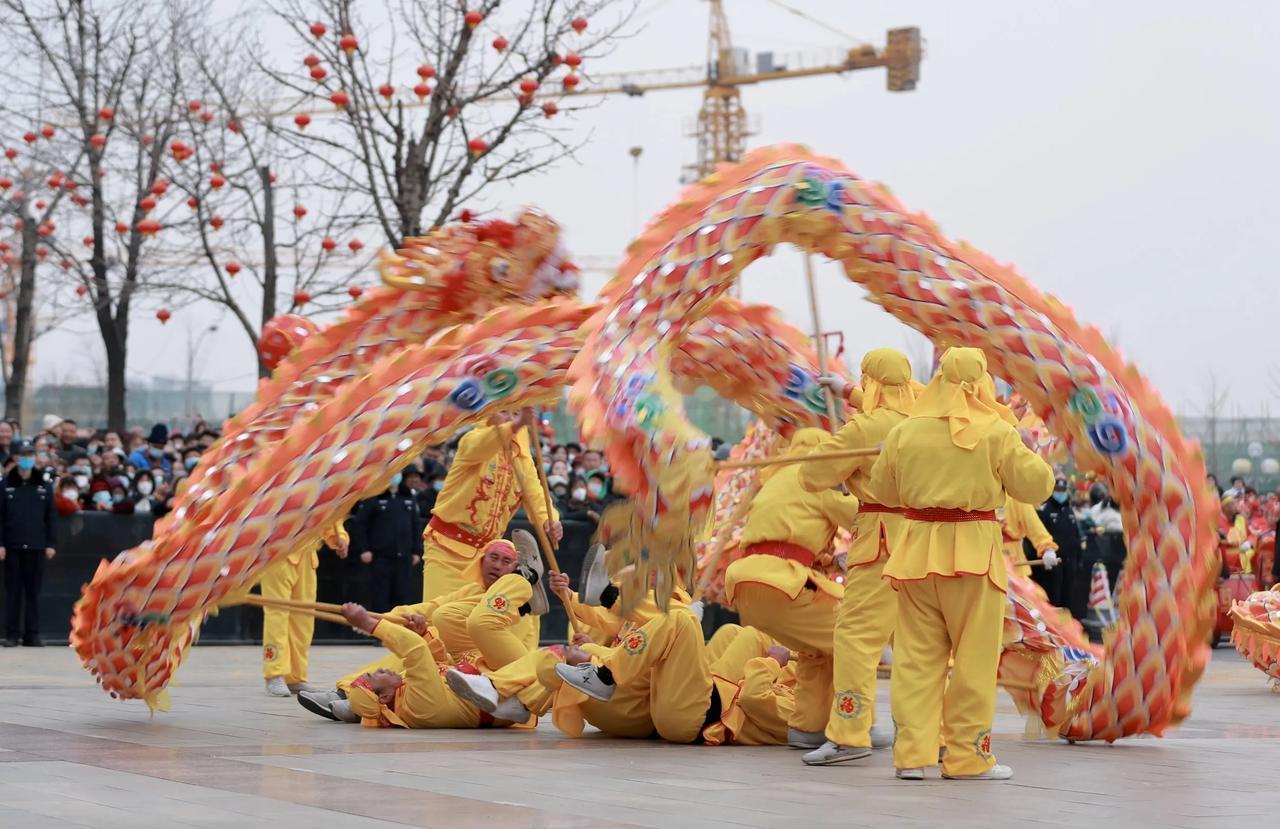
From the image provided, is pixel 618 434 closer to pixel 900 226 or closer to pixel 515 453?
pixel 900 226

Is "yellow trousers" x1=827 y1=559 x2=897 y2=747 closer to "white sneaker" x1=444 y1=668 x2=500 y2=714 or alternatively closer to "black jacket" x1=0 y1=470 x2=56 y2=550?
"white sneaker" x1=444 y1=668 x2=500 y2=714

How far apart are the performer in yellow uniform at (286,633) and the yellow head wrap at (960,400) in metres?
5.05

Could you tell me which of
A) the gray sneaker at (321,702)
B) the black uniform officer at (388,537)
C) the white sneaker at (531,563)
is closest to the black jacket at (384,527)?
the black uniform officer at (388,537)

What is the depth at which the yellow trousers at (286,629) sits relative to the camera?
1151cm

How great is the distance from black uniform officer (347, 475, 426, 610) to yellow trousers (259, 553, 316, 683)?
4473 mm

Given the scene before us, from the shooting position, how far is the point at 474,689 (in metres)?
9.03

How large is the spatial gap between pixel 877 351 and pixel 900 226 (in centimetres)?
84

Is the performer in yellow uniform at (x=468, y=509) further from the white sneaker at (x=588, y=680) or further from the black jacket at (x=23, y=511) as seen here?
the black jacket at (x=23, y=511)

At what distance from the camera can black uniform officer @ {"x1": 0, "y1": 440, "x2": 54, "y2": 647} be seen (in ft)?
48.8

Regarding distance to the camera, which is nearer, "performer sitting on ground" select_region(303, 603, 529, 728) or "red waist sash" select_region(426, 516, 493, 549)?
"performer sitting on ground" select_region(303, 603, 529, 728)

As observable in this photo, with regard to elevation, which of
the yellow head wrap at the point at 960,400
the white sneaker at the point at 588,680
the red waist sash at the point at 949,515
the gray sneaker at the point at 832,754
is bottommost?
the gray sneaker at the point at 832,754

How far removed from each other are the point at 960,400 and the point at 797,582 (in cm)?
134

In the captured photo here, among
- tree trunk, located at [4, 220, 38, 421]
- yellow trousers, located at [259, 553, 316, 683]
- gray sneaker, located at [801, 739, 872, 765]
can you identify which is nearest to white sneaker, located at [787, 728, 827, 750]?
gray sneaker, located at [801, 739, 872, 765]

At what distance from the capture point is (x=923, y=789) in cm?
695
